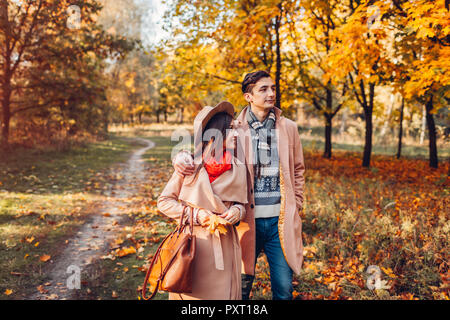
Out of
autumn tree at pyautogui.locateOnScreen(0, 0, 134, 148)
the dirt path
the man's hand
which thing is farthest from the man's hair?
autumn tree at pyautogui.locateOnScreen(0, 0, 134, 148)

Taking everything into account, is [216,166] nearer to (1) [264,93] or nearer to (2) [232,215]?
(2) [232,215]

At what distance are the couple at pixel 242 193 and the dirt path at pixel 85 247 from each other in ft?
7.64

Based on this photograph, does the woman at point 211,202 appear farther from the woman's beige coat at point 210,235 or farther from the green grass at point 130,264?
the green grass at point 130,264

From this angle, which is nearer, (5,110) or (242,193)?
(242,193)

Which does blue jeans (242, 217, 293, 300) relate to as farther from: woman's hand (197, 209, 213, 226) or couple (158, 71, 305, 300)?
woman's hand (197, 209, 213, 226)

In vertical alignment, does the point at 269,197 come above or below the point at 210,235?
above

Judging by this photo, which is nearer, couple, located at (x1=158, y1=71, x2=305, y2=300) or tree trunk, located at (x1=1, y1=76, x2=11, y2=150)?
couple, located at (x1=158, y1=71, x2=305, y2=300)

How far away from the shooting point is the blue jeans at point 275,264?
2.43m

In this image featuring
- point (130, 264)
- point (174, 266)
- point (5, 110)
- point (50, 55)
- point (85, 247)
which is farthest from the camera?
point (5, 110)

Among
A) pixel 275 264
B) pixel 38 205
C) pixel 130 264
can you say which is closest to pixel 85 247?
pixel 130 264

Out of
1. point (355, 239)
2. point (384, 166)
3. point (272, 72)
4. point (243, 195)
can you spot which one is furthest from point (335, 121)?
point (243, 195)

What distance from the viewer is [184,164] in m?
1.98

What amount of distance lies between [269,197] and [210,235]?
662mm

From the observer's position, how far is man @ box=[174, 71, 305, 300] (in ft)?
7.91
